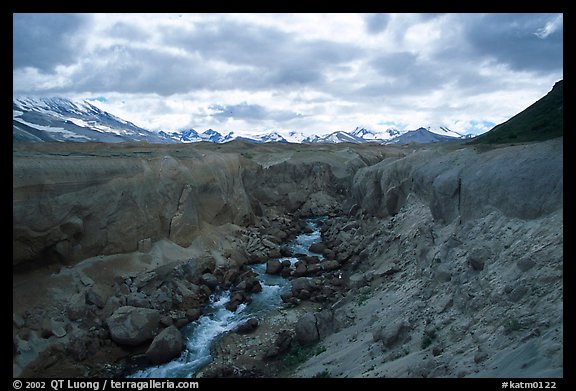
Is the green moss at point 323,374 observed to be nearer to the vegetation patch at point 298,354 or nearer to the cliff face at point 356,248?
the cliff face at point 356,248

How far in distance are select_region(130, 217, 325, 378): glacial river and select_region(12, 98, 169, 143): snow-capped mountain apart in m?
87.6

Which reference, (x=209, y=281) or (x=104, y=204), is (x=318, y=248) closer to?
(x=209, y=281)

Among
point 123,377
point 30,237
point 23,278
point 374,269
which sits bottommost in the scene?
point 123,377

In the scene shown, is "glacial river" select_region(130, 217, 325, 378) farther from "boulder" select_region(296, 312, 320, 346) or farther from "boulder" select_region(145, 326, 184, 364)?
"boulder" select_region(296, 312, 320, 346)

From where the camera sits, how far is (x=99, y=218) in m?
17.4

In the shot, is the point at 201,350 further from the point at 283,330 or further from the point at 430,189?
the point at 430,189

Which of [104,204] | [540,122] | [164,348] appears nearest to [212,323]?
[164,348]

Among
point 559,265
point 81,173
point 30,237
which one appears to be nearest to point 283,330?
point 559,265

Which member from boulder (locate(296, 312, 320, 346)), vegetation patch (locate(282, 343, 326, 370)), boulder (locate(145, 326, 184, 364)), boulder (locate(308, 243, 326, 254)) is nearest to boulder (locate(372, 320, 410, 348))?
vegetation patch (locate(282, 343, 326, 370))

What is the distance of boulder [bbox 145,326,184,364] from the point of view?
1305 cm

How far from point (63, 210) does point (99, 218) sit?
176 cm

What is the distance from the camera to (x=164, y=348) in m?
13.1

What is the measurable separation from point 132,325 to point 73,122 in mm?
141307

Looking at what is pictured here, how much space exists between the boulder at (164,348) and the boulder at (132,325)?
78 cm
